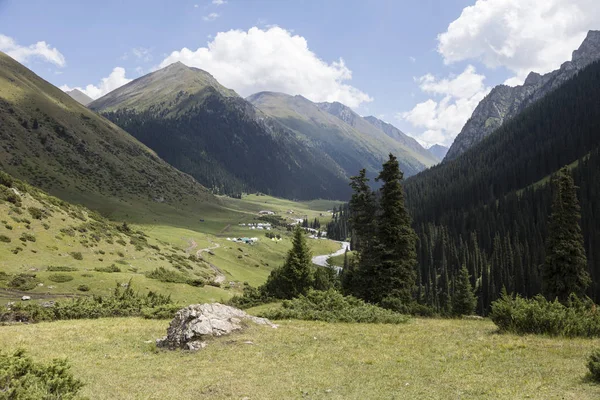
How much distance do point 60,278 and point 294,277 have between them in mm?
31659

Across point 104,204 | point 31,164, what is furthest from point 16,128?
point 104,204

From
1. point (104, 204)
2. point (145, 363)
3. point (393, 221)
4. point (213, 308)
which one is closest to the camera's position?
point (145, 363)

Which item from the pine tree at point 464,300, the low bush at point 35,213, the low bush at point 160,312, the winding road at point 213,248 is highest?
the low bush at point 35,213

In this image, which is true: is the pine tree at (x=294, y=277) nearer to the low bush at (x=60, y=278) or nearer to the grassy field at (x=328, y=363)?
the grassy field at (x=328, y=363)

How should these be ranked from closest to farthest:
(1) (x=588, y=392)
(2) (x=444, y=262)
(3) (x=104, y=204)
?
(1) (x=588, y=392) → (2) (x=444, y=262) → (3) (x=104, y=204)

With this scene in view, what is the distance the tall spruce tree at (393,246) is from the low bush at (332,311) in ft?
35.2

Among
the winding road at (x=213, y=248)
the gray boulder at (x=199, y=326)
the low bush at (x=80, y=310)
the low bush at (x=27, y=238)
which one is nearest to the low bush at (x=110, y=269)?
the low bush at (x=27, y=238)

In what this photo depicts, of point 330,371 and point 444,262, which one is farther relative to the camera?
point 444,262

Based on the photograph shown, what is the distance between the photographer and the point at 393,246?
147 ft

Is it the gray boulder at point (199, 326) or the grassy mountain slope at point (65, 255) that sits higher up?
the gray boulder at point (199, 326)

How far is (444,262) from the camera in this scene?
152 m

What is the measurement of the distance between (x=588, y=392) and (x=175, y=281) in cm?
5697

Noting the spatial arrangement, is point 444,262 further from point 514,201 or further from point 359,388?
point 359,388

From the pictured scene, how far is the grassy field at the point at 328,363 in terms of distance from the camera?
541 inches
